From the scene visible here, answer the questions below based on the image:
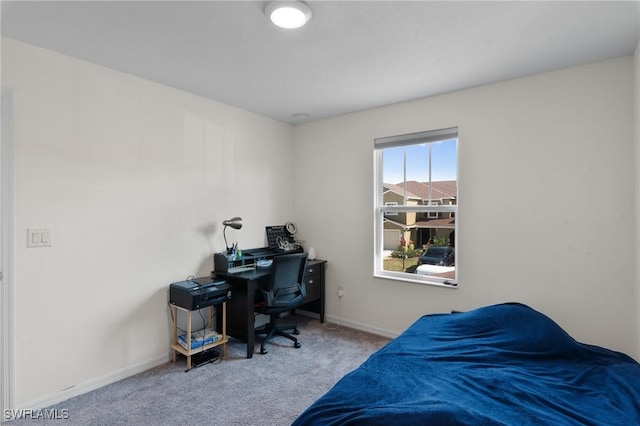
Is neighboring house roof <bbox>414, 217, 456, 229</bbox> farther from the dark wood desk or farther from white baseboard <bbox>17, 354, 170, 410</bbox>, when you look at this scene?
white baseboard <bbox>17, 354, 170, 410</bbox>

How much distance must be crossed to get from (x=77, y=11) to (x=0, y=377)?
2.40 meters

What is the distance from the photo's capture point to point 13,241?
215 cm

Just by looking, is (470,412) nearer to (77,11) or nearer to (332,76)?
(332,76)

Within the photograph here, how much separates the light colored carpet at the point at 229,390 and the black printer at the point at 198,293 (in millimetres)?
573

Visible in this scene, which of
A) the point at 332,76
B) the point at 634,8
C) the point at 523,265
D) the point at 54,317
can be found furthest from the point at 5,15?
the point at 523,265

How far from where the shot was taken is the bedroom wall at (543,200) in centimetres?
241

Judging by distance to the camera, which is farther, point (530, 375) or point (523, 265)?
point (523, 265)

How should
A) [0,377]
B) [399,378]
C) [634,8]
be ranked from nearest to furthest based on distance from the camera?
[399,378]
[634,8]
[0,377]

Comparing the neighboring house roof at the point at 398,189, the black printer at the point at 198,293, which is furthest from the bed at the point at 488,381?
the black printer at the point at 198,293

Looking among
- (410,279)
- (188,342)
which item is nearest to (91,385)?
(188,342)

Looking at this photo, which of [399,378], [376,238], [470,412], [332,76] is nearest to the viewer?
[470,412]

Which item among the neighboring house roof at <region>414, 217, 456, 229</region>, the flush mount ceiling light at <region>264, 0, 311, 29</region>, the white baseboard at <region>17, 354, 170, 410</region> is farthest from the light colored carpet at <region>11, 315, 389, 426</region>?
the flush mount ceiling light at <region>264, 0, 311, 29</region>

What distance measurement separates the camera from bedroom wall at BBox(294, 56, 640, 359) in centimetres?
241

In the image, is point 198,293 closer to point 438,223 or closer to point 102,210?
point 102,210
